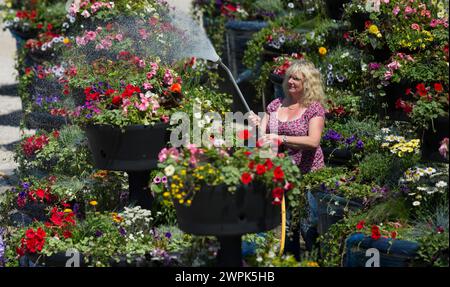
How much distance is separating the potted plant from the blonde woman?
1309mm

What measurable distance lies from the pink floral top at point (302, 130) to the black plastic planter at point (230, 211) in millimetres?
1453

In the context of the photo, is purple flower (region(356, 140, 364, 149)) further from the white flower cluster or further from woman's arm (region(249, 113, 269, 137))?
the white flower cluster

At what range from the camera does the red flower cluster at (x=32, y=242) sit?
5184 mm

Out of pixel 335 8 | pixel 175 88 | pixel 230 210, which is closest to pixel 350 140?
pixel 175 88

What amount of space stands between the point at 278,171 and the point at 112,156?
4.67ft

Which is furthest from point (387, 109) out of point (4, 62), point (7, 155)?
point (4, 62)

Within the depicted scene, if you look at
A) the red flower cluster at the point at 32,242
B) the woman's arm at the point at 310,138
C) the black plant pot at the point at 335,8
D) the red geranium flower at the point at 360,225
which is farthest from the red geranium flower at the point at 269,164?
the black plant pot at the point at 335,8

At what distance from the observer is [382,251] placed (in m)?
4.77

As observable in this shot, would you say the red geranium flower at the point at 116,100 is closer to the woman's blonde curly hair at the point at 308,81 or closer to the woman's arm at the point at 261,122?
the woman's arm at the point at 261,122

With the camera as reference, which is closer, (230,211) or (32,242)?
(230,211)

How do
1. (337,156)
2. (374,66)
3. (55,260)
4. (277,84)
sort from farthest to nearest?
(277,84), (374,66), (337,156), (55,260)

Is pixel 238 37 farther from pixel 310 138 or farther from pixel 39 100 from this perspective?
pixel 310 138

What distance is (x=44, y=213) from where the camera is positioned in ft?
21.2

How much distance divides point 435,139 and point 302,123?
1.05 meters
